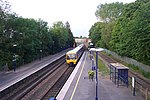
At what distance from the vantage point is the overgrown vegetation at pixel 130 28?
30.5 meters

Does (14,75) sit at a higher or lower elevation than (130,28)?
lower

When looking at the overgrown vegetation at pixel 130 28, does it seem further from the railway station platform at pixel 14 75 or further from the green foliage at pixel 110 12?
the railway station platform at pixel 14 75

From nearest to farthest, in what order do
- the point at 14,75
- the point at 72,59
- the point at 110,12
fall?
the point at 14,75
the point at 72,59
the point at 110,12

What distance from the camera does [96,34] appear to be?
4754 inches

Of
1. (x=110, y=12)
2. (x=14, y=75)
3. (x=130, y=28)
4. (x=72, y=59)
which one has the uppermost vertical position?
(x=110, y=12)

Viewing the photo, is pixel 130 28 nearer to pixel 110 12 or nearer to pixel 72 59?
pixel 72 59

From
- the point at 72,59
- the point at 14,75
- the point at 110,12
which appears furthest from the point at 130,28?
the point at 110,12

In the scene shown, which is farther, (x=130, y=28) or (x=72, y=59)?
(x=72, y=59)

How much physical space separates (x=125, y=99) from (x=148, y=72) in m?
18.6

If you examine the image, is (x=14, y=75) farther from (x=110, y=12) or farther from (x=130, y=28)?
(x=110, y=12)

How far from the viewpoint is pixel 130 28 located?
35.5 meters

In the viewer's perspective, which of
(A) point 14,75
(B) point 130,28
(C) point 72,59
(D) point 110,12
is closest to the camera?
(B) point 130,28

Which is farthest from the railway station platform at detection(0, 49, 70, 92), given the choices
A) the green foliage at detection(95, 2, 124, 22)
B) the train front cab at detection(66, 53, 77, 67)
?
the green foliage at detection(95, 2, 124, 22)

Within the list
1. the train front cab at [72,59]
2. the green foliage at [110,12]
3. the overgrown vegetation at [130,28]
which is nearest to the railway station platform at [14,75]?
the train front cab at [72,59]
